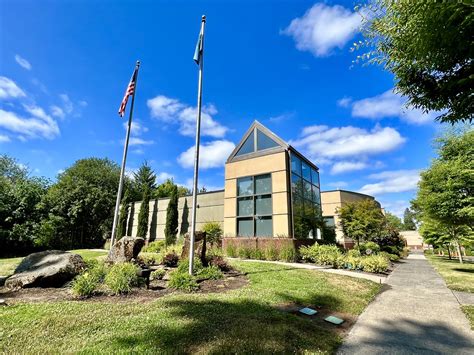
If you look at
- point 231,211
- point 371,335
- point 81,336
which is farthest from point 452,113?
point 231,211

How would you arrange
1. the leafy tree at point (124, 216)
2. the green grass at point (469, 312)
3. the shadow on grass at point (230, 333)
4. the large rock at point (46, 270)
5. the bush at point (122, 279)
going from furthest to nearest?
the leafy tree at point (124, 216) → the large rock at point (46, 270) → the bush at point (122, 279) → the green grass at point (469, 312) → the shadow on grass at point (230, 333)

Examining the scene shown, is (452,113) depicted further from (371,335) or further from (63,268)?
(63,268)

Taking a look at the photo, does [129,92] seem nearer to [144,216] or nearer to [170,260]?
[170,260]

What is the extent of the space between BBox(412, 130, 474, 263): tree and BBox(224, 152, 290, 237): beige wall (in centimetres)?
772

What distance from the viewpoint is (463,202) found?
39.4ft

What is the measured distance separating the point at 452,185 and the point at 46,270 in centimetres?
1683

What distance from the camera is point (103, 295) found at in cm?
555

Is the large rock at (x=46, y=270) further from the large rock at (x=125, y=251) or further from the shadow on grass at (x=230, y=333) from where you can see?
the shadow on grass at (x=230, y=333)

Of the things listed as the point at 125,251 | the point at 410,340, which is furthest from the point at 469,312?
the point at 125,251

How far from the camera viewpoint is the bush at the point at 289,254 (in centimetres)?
1261

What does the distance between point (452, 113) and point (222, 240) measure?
12.7 m

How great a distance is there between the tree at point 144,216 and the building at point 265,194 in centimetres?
633

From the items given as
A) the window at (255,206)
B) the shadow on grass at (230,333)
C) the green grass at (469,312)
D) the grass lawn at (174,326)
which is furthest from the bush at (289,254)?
the shadow on grass at (230,333)

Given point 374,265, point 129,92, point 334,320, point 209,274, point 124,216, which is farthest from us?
point 124,216
